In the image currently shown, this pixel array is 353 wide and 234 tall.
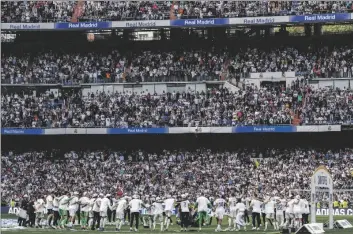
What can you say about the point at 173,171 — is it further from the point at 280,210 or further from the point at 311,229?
the point at 311,229

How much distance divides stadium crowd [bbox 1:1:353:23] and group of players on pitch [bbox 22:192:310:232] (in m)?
22.7

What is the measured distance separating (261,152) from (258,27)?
31.2 ft

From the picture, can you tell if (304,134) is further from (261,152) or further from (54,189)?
(54,189)

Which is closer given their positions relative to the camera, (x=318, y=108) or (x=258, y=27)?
(x=318, y=108)

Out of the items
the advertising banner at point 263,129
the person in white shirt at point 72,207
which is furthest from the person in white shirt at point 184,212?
the advertising banner at point 263,129

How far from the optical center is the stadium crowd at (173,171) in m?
51.3

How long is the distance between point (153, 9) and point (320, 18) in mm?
11164

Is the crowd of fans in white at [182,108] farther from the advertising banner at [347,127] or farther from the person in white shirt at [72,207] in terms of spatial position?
the person in white shirt at [72,207]

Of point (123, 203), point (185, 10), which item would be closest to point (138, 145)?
point (185, 10)

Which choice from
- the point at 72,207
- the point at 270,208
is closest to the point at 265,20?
the point at 270,208

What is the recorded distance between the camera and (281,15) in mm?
57688

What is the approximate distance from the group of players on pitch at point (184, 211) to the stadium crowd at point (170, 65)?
21.4 m

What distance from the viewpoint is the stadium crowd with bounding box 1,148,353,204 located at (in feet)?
168

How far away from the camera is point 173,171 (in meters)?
54.4
